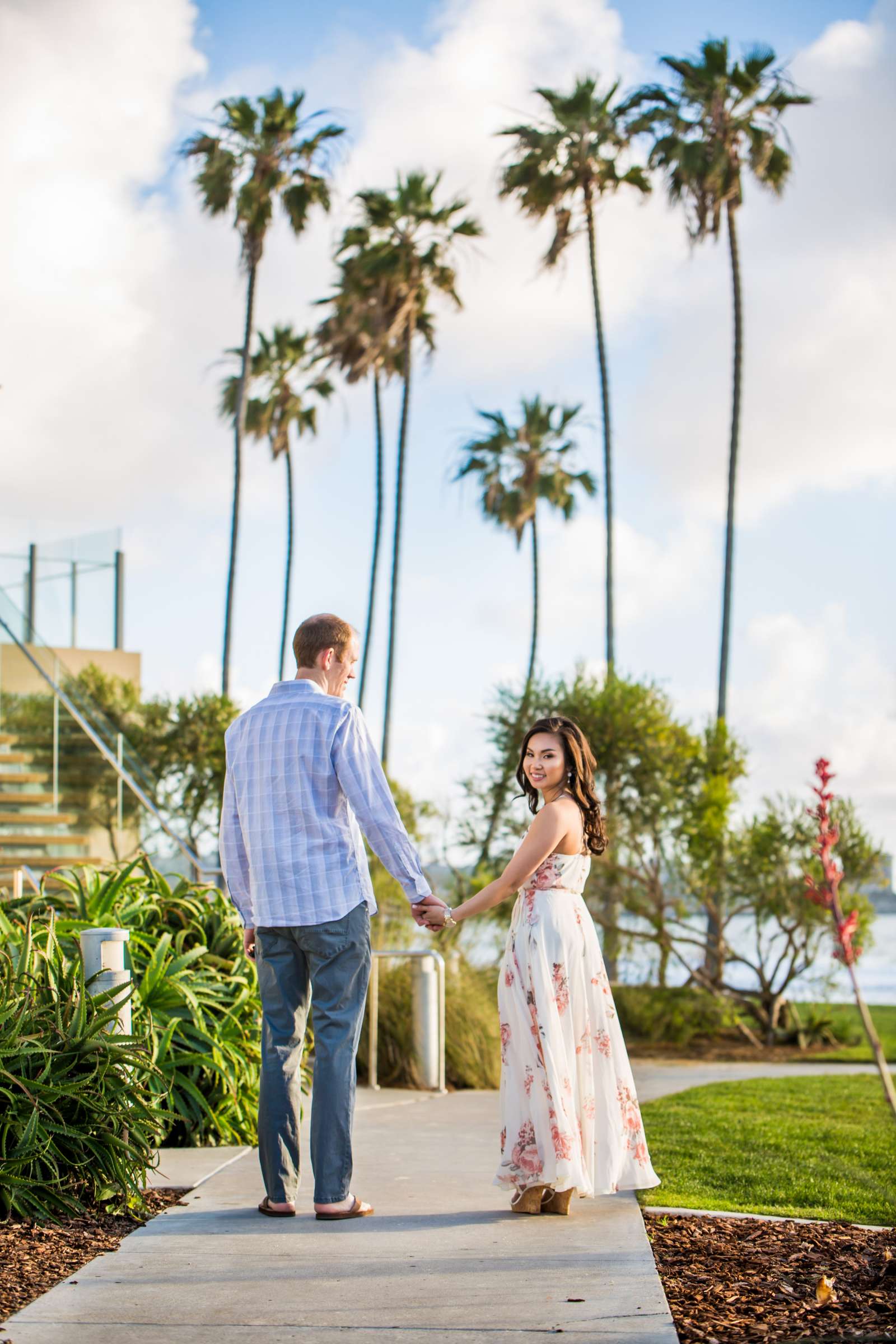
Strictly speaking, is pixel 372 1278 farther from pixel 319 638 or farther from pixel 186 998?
pixel 186 998

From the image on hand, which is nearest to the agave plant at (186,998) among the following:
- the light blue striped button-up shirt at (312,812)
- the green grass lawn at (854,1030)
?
the light blue striped button-up shirt at (312,812)

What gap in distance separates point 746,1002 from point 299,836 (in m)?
12.3

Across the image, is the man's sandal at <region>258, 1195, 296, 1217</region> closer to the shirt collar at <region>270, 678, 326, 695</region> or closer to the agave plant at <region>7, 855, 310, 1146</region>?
the agave plant at <region>7, 855, 310, 1146</region>

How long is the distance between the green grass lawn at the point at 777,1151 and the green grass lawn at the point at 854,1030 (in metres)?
3.52

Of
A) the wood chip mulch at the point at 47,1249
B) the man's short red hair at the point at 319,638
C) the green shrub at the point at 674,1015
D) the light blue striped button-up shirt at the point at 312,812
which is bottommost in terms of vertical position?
the green shrub at the point at 674,1015

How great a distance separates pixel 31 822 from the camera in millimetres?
12555

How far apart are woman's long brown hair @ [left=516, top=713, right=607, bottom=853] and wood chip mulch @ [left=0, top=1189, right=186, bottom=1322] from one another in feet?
6.62

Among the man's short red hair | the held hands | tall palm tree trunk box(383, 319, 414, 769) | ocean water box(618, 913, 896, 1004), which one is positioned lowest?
ocean water box(618, 913, 896, 1004)

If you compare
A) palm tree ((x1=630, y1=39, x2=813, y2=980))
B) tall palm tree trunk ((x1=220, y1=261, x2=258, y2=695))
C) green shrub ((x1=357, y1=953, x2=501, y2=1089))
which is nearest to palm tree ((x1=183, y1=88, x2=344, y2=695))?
tall palm tree trunk ((x1=220, y1=261, x2=258, y2=695))

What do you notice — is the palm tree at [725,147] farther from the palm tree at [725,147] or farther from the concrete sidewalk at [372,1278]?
the concrete sidewalk at [372,1278]

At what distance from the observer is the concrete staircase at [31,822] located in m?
12.4

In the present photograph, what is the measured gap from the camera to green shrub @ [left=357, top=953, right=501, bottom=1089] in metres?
8.74

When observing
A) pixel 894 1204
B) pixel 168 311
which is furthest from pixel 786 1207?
pixel 168 311

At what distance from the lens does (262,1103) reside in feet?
14.4
